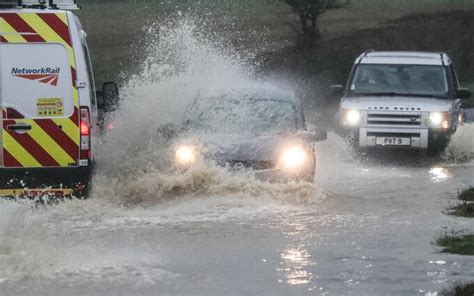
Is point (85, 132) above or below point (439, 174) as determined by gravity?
above

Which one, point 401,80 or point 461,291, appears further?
point 401,80

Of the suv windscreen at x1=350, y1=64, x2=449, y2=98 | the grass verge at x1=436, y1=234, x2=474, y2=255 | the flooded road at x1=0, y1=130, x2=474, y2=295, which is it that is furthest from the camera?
the suv windscreen at x1=350, y1=64, x2=449, y2=98

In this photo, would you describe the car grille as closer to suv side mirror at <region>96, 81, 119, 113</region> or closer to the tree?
suv side mirror at <region>96, 81, 119, 113</region>

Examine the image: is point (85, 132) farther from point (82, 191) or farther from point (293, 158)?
point (293, 158)

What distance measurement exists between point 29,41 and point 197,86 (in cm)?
428

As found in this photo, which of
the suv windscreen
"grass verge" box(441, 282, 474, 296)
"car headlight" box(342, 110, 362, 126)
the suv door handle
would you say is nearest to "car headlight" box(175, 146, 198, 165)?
the suv door handle

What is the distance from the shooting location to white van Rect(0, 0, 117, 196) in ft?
45.3

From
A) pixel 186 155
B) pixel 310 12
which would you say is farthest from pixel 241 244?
pixel 310 12

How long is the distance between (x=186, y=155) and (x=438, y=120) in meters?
7.09

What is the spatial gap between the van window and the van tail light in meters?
0.15

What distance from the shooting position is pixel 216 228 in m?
13.4

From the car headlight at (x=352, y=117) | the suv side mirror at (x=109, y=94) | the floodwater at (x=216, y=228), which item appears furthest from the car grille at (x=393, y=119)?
the suv side mirror at (x=109, y=94)

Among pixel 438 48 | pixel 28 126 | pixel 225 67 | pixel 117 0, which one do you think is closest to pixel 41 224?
pixel 28 126

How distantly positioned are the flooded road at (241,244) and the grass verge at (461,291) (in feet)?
0.54
